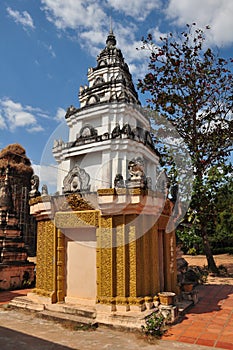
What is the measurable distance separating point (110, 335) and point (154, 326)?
3.57 feet

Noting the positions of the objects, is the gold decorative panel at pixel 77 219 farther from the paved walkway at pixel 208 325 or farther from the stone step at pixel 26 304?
the paved walkway at pixel 208 325

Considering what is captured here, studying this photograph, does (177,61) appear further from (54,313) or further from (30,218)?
(30,218)

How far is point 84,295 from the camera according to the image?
29.1ft

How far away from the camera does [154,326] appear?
711 cm

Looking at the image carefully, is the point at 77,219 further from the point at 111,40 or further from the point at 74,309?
the point at 111,40

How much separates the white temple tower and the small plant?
178 inches

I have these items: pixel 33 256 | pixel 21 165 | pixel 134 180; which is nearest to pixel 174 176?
pixel 134 180

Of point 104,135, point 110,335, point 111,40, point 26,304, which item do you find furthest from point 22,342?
point 111,40

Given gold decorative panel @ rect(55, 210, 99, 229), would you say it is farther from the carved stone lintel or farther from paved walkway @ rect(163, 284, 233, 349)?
paved walkway @ rect(163, 284, 233, 349)

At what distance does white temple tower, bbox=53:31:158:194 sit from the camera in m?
11.3

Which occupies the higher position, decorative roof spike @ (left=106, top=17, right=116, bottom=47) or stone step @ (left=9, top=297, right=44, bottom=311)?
decorative roof spike @ (left=106, top=17, right=116, bottom=47)

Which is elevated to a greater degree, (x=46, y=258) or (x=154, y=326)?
(x=46, y=258)

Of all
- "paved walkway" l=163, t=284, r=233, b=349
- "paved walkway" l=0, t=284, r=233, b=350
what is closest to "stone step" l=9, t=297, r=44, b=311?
"paved walkway" l=0, t=284, r=233, b=350

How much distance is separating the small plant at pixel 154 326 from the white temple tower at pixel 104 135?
14.9ft
